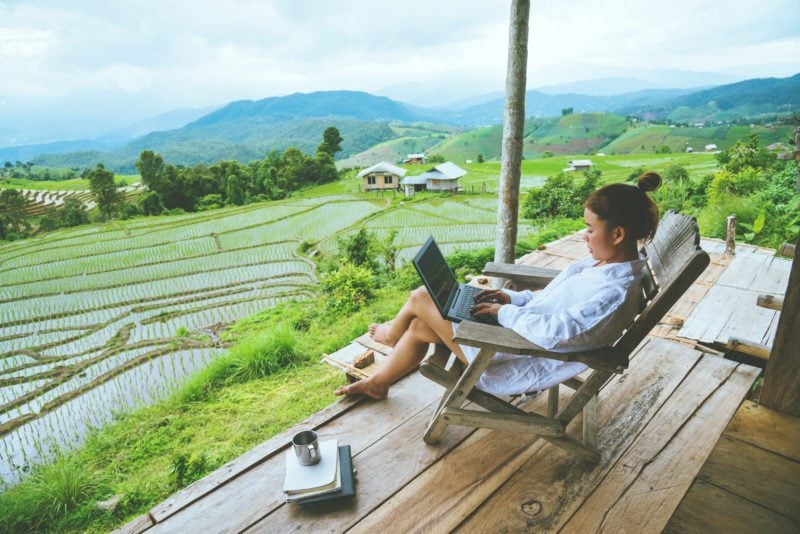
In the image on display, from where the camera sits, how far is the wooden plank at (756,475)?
146 centimetres

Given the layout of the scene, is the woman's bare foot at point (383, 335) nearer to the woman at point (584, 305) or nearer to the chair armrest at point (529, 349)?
the woman at point (584, 305)

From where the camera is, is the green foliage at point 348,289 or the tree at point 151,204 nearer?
the green foliage at point 348,289

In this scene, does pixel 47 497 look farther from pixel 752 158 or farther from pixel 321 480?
pixel 752 158

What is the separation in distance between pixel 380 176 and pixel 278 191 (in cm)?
467

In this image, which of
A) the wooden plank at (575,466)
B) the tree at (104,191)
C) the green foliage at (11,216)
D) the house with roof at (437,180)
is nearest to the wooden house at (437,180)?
the house with roof at (437,180)

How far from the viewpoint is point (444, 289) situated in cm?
177

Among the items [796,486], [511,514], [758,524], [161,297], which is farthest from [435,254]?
[161,297]

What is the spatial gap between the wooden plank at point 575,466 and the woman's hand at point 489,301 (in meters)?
0.66

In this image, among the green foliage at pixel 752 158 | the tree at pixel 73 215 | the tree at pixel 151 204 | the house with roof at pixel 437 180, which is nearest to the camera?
the green foliage at pixel 752 158

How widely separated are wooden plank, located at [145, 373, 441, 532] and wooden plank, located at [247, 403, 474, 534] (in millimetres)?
46

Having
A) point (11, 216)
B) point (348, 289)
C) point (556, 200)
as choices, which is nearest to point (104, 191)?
point (11, 216)

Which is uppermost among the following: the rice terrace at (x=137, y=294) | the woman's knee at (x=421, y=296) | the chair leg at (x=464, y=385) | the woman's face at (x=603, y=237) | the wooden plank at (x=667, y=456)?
the woman's face at (x=603, y=237)

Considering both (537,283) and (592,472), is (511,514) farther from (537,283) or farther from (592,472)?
(537,283)

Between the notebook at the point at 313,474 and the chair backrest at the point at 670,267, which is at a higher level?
the chair backrest at the point at 670,267
